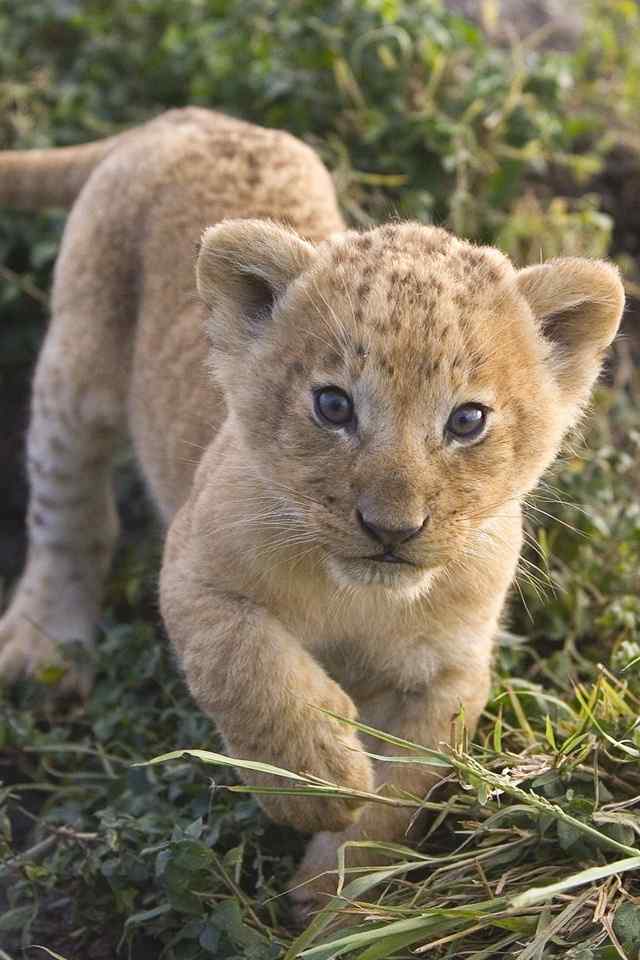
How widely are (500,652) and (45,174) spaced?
2889mm

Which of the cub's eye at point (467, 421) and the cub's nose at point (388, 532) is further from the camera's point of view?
the cub's eye at point (467, 421)

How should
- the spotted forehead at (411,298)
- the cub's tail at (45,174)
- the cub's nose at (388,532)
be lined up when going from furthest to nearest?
1. the cub's tail at (45,174)
2. the spotted forehead at (411,298)
3. the cub's nose at (388,532)

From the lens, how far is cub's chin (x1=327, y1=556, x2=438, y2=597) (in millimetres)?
3316

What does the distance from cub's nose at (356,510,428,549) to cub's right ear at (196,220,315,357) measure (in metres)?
0.79

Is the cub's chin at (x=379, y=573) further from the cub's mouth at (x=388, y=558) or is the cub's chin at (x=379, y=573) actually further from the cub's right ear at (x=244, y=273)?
the cub's right ear at (x=244, y=273)

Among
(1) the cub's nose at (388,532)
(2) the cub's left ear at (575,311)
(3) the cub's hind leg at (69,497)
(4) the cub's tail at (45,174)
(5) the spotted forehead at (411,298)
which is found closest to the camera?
(1) the cub's nose at (388,532)

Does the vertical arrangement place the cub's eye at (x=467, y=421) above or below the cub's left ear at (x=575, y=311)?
below

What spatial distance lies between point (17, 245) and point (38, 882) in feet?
12.0

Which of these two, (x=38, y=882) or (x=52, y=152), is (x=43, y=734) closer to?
(x=38, y=882)

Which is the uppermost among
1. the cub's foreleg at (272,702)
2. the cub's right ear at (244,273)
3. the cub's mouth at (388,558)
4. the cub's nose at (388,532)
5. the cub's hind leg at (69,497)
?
the cub's right ear at (244,273)

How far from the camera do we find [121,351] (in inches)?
209

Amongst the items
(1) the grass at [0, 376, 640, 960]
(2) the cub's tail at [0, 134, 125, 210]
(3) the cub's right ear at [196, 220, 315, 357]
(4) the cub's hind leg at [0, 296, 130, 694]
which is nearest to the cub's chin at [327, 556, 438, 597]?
(1) the grass at [0, 376, 640, 960]

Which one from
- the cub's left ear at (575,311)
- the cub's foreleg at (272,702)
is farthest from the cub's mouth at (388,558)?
the cub's left ear at (575,311)

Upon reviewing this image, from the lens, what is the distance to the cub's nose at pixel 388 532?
3166 mm
